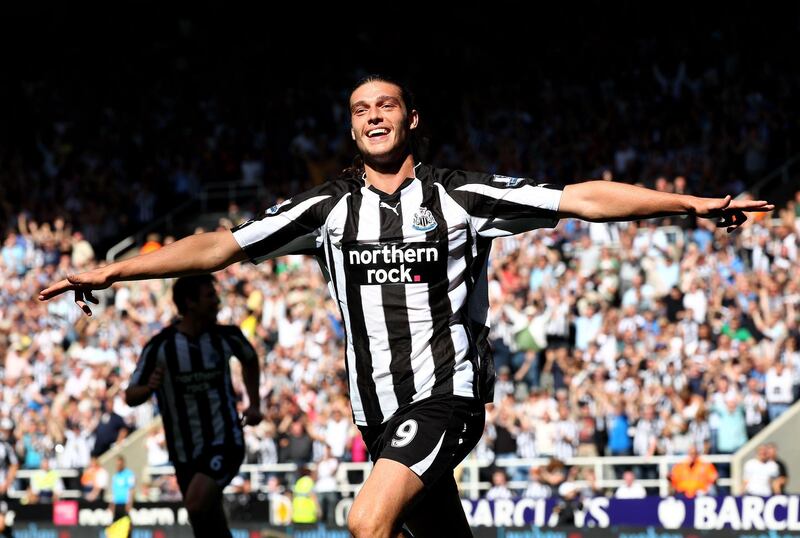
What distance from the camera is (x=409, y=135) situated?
640 centimetres

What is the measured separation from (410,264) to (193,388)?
13.4 feet

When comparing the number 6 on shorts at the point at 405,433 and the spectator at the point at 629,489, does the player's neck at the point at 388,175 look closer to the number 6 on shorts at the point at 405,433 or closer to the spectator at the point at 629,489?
the number 6 on shorts at the point at 405,433

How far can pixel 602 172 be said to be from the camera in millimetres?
22031

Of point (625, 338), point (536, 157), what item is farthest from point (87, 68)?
point (625, 338)

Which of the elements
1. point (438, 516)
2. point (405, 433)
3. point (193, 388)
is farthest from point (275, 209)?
point (193, 388)

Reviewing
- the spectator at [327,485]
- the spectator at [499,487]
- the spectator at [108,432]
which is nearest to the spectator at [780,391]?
the spectator at [499,487]

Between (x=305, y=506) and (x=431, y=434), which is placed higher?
(x=431, y=434)

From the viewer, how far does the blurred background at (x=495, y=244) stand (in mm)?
16578

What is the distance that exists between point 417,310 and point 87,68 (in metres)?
28.3

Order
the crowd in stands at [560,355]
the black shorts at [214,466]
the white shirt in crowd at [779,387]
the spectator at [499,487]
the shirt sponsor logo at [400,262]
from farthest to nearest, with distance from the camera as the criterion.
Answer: the crowd in stands at [560,355] → the white shirt in crowd at [779,387] → the spectator at [499,487] → the black shorts at [214,466] → the shirt sponsor logo at [400,262]

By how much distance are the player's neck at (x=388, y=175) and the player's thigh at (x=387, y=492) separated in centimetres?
122

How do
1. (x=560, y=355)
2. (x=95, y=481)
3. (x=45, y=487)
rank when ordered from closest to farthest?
1. (x=560, y=355)
2. (x=95, y=481)
3. (x=45, y=487)

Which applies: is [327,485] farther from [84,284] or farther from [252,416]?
[84,284]

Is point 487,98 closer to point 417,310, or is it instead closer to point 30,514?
point 30,514
